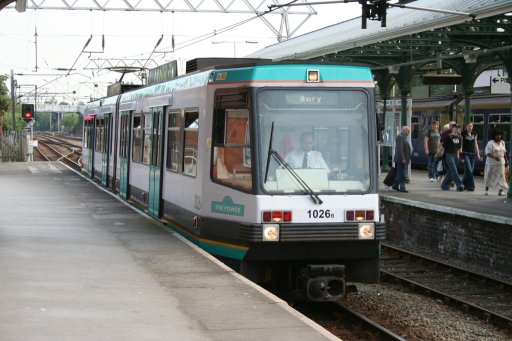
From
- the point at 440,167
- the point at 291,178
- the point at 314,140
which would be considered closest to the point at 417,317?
the point at 291,178

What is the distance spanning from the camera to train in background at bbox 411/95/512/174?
29953 millimetres

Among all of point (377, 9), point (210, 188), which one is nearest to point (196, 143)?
point (210, 188)

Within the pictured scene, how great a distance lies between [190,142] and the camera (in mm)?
12617

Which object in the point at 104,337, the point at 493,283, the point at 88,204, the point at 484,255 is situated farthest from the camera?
the point at 88,204

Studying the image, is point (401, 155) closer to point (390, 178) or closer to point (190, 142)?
point (390, 178)

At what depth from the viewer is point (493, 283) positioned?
14.1 meters

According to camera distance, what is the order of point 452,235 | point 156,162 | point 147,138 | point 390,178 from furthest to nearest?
point 390,178, point 452,235, point 147,138, point 156,162

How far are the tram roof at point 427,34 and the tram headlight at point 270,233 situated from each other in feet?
23.5

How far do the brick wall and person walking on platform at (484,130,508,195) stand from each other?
2405 mm

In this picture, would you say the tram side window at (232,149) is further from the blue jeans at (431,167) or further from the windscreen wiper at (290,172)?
the blue jeans at (431,167)

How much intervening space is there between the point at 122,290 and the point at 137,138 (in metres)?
8.92

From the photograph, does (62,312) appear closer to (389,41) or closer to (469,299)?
(469,299)

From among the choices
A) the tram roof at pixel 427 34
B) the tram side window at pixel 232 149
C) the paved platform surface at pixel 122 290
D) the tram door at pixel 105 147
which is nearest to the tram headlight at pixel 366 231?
the tram side window at pixel 232 149

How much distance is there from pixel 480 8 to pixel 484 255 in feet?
14.6
